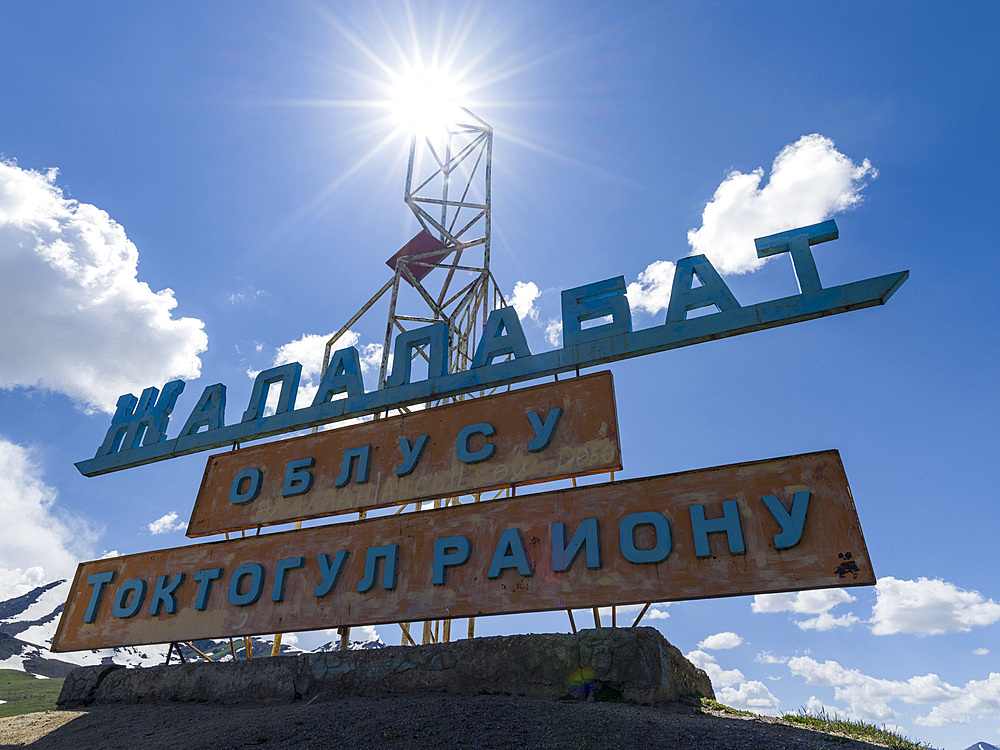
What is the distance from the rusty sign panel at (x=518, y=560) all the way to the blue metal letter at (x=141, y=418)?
339 cm

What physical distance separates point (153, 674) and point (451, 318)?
10757 millimetres

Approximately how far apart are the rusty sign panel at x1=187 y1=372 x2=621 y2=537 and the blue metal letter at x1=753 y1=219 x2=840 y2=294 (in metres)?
3.61

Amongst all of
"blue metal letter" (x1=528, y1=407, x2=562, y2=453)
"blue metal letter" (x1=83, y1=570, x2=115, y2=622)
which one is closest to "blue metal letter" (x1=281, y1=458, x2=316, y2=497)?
"blue metal letter" (x1=83, y1=570, x2=115, y2=622)

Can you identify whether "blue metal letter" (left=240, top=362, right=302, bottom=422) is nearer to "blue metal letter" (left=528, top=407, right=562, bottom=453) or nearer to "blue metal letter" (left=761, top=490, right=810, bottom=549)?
"blue metal letter" (left=528, top=407, right=562, bottom=453)

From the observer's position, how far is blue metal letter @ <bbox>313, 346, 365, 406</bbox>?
13742 mm

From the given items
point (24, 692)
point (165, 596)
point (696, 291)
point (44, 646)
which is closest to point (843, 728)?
point (696, 291)

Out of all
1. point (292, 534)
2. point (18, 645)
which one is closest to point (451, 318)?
point (292, 534)

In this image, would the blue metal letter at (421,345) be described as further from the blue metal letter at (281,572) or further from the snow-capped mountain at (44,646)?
the snow-capped mountain at (44,646)

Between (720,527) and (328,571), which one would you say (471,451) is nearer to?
(328,571)

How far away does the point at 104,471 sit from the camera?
50.1ft

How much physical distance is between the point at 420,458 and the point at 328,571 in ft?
8.24

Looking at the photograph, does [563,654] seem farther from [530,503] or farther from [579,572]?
[530,503]

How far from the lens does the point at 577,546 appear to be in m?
9.50

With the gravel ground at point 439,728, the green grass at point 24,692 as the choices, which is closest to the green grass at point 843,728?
the gravel ground at point 439,728
